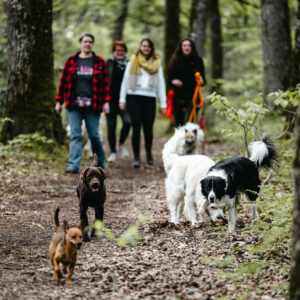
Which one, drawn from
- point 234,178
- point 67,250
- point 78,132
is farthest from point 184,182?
point 78,132

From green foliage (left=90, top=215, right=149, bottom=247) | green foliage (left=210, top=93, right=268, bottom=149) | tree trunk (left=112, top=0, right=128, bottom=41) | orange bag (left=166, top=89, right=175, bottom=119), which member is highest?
tree trunk (left=112, top=0, right=128, bottom=41)

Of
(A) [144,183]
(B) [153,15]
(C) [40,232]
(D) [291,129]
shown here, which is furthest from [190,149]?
(B) [153,15]

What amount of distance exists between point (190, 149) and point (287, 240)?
5487 mm

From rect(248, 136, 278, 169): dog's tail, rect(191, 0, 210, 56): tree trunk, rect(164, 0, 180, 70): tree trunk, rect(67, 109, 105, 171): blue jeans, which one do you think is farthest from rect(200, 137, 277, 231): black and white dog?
rect(164, 0, 180, 70): tree trunk

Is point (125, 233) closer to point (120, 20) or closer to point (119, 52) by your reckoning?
point (119, 52)

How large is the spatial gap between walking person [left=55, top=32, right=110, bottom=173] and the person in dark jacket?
5.84ft

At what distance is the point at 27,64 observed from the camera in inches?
381

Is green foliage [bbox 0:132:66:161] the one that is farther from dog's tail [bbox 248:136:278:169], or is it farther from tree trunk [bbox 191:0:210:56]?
tree trunk [bbox 191:0:210:56]

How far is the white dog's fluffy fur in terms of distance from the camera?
18.7ft

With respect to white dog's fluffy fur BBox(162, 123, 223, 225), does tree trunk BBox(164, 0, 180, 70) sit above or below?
above

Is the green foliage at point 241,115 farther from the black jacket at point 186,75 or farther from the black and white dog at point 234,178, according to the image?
the black jacket at point 186,75

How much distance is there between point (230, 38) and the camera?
2767cm

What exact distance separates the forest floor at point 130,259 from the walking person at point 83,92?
166 centimetres

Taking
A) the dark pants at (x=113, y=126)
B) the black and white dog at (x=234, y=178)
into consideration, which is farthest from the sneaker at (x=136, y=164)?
the black and white dog at (x=234, y=178)
